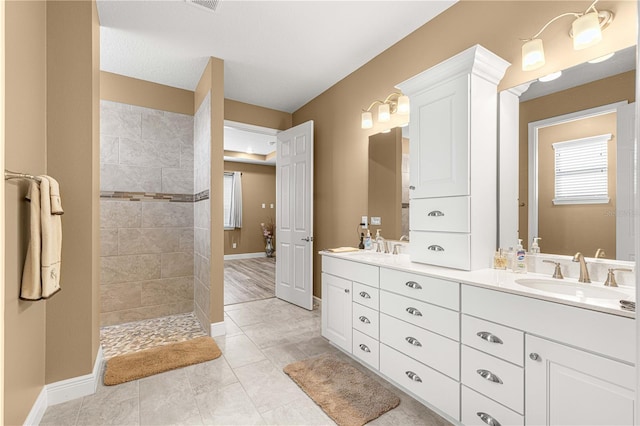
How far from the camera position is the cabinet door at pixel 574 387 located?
1.07m

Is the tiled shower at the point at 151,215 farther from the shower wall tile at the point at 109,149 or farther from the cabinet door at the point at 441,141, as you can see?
the cabinet door at the point at 441,141

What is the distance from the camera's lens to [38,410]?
5.64 ft

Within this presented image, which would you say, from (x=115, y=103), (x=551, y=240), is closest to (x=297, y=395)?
(x=551, y=240)

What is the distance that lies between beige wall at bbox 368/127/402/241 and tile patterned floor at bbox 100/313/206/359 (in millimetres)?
2194

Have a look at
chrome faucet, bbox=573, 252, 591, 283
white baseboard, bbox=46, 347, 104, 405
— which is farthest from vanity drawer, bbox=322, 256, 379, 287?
white baseboard, bbox=46, 347, 104, 405

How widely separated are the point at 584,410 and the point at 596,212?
3.26 feet

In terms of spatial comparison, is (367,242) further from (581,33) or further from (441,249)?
(581,33)

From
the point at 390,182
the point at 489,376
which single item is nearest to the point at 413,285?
the point at 489,376

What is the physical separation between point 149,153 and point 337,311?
281 centimetres

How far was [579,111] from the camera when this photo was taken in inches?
64.6

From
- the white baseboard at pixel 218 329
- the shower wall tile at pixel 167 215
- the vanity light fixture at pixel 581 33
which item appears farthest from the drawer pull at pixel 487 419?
the shower wall tile at pixel 167 215

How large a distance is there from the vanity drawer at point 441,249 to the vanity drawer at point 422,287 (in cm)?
26

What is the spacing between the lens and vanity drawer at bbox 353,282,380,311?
213 cm

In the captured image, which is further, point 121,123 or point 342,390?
point 121,123
